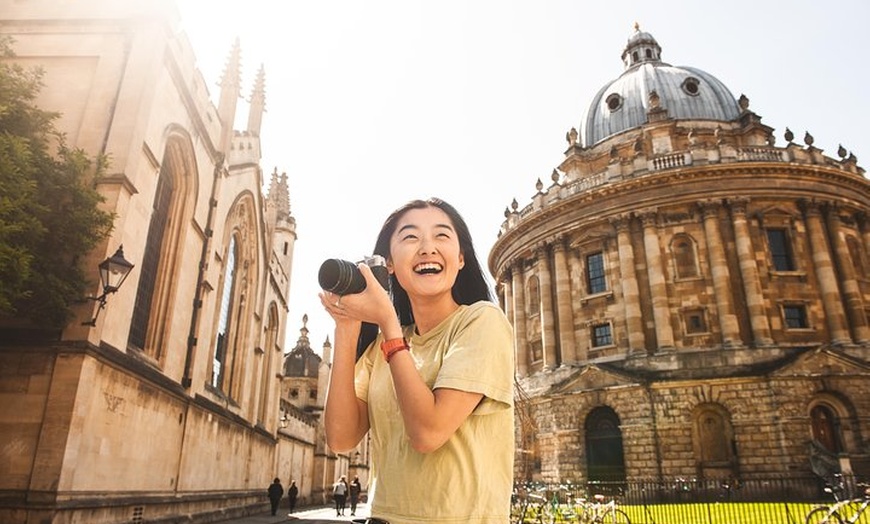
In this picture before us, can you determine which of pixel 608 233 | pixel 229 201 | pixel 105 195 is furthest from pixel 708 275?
pixel 105 195

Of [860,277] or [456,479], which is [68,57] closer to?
[456,479]

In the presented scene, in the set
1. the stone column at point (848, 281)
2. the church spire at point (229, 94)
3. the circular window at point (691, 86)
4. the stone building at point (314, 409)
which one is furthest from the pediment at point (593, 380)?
the circular window at point (691, 86)

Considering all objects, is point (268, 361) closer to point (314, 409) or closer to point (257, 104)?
point (257, 104)

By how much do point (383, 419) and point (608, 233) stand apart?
32.3 metres

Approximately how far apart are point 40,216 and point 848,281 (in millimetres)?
34240

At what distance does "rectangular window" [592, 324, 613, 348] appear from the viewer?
31.5 metres

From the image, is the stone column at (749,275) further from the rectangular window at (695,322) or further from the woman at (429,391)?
the woman at (429,391)

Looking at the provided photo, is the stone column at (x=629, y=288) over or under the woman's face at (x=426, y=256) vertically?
over

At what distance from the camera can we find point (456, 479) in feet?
5.63

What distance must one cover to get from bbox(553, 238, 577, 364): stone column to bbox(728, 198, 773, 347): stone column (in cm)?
890

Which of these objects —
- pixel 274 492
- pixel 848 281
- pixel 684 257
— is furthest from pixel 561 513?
pixel 848 281

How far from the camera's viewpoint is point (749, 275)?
29.3 metres

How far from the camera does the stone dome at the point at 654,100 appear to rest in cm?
3991

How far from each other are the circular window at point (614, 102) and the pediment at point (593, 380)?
21344 mm
